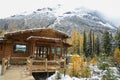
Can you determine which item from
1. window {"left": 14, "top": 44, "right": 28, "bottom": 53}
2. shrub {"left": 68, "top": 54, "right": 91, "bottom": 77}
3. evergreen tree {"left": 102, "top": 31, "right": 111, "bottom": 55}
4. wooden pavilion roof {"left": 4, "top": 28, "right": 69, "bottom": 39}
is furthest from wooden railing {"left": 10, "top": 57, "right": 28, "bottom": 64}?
evergreen tree {"left": 102, "top": 31, "right": 111, "bottom": 55}

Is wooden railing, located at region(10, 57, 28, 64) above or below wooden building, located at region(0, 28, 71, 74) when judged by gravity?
below

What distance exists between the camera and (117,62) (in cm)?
5147

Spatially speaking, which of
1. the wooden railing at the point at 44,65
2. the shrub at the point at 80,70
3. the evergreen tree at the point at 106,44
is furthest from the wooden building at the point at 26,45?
the evergreen tree at the point at 106,44

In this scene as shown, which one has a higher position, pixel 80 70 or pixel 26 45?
pixel 26 45

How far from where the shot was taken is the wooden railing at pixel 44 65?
17359 millimetres

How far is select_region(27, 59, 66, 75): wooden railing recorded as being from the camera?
1736cm

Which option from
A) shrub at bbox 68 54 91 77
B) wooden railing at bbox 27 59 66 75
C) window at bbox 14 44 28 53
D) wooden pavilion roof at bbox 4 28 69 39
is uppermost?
wooden pavilion roof at bbox 4 28 69 39

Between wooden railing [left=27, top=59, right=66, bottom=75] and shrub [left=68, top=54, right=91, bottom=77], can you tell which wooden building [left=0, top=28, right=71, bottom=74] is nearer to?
shrub [left=68, top=54, right=91, bottom=77]

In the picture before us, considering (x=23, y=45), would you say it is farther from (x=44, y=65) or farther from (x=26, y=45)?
(x=44, y=65)

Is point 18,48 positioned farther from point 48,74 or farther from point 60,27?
point 60,27

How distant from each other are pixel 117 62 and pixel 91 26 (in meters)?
93.5

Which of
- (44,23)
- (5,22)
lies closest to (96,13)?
(44,23)

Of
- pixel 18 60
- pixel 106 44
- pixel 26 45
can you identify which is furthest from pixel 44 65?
pixel 106 44

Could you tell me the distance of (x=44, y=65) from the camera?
1806 centimetres
